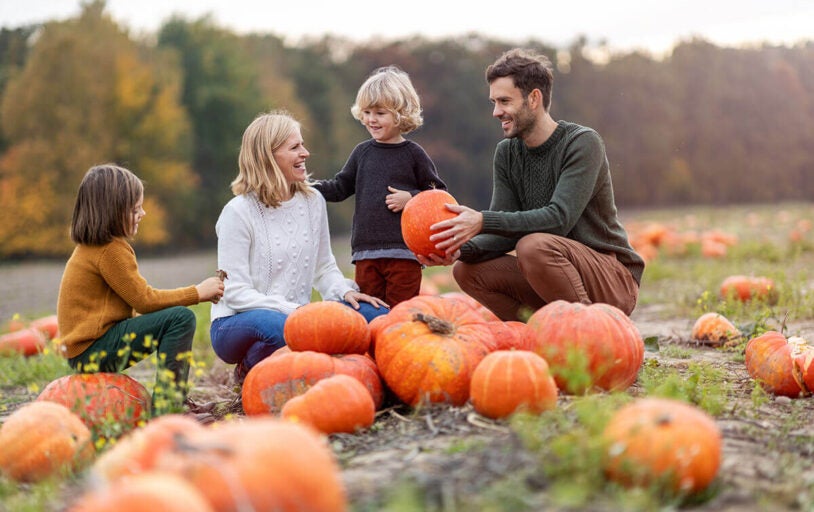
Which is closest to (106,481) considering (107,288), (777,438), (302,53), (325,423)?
(325,423)

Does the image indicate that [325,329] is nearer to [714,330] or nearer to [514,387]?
[514,387]

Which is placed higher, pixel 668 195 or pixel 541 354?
pixel 541 354

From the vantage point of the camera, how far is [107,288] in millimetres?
4172

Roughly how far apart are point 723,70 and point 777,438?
169 ft

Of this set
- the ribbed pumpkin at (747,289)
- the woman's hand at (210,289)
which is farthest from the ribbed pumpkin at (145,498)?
the ribbed pumpkin at (747,289)

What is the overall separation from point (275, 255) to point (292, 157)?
21.7 inches

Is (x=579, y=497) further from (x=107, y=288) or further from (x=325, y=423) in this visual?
(x=107, y=288)

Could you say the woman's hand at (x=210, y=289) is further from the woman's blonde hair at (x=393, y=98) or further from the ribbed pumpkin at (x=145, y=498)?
the ribbed pumpkin at (x=145, y=498)

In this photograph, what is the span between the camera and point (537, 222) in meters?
4.53

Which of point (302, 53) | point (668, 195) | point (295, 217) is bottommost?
point (668, 195)

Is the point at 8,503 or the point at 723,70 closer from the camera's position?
the point at 8,503

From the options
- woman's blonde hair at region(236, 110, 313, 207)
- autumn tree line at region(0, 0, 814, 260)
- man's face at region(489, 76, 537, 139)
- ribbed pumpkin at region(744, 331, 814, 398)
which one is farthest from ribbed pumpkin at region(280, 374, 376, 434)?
autumn tree line at region(0, 0, 814, 260)

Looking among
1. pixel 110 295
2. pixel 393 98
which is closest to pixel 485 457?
pixel 110 295

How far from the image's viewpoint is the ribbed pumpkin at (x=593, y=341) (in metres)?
3.57
